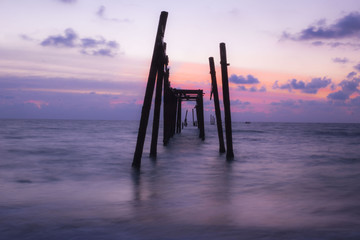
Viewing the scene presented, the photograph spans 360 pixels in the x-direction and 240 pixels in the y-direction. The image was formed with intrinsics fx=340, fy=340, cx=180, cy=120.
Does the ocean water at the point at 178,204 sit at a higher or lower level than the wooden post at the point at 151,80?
lower

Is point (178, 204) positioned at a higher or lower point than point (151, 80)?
lower

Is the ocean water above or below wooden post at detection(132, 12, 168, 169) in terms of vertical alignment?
below

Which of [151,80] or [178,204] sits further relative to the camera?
[151,80]

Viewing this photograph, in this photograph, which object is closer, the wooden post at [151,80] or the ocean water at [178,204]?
the ocean water at [178,204]

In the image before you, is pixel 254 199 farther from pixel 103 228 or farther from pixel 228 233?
pixel 103 228

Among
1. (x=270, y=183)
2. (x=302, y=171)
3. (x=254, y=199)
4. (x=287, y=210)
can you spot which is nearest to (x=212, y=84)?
(x=302, y=171)

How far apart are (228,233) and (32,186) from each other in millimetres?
4154

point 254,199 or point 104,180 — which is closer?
point 254,199

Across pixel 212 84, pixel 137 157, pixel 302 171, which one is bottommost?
pixel 302 171

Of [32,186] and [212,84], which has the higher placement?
[212,84]

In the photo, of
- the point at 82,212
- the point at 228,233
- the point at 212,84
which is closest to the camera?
the point at 228,233

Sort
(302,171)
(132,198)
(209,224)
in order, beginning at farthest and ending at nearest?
(302,171) < (132,198) < (209,224)

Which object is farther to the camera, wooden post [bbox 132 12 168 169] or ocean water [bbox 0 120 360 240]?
wooden post [bbox 132 12 168 169]

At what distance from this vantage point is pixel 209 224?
377 centimetres
